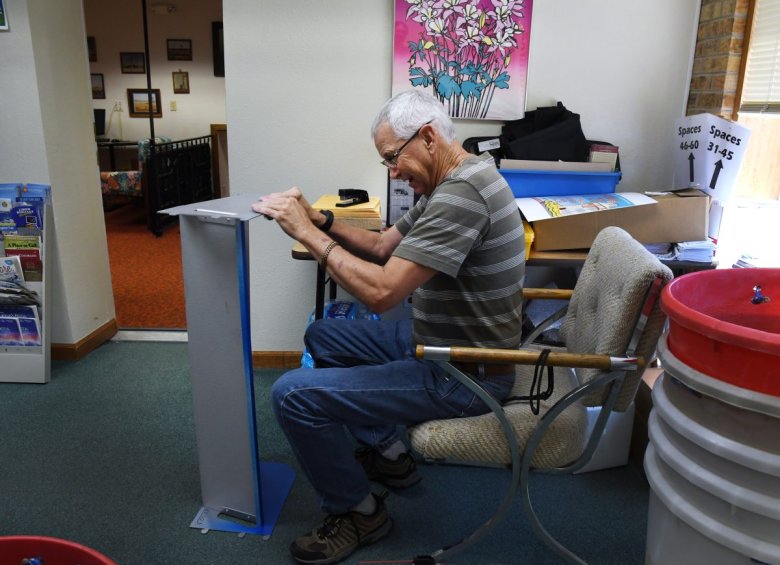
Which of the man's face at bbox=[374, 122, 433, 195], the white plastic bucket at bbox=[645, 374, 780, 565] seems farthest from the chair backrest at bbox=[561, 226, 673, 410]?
the man's face at bbox=[374, 122, 433, 195]

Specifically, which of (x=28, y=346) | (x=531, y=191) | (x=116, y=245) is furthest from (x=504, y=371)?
(x=116, y=245)

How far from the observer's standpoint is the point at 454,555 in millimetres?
1614

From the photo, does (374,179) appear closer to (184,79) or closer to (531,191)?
(531,191)

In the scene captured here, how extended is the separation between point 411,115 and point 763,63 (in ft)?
5.10

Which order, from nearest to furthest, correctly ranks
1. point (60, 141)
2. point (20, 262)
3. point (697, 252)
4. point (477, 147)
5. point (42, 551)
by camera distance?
point (42, 551), point (697, 252), point (477, 147), point (20, 262), point (60, 141)

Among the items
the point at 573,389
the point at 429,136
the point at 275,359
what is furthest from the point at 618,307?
the point at 275,359

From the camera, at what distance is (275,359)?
2.79 meters

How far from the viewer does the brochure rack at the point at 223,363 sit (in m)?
1.50

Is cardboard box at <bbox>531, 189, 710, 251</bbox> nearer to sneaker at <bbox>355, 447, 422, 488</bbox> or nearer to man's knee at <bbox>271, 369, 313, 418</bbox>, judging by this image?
sneaker at <bbox>355, 447, 422, 488</bbox>

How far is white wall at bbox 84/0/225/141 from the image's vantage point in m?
6.80

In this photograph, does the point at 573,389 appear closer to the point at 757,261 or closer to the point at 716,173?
the point at 757,261

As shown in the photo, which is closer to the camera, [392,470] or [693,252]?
[392,470]

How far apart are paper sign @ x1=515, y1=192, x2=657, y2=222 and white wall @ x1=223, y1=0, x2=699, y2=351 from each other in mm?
426

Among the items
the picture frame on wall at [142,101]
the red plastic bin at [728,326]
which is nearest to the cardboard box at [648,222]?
the red plastic bin at [728,326]
